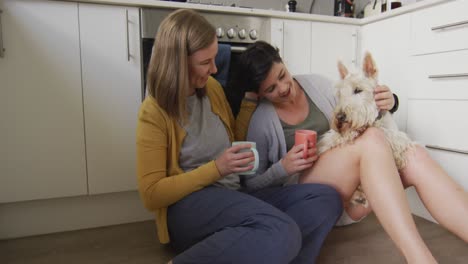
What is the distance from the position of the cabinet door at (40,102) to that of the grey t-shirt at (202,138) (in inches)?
25.4

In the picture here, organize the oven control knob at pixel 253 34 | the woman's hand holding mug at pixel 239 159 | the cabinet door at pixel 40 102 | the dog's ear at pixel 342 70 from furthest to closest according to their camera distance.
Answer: the oven control knob at pixel 253 34 → the cabinet door at pixel 40 102 → the dog's ear at pixel 342 70 → the woman's hand holding mug at pixel 239 159

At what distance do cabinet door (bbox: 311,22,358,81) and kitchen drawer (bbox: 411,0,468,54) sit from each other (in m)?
0.43

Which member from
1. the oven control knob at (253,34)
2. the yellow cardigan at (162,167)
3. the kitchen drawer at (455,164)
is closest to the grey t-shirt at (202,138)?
the yellow cardigan at (162,167)

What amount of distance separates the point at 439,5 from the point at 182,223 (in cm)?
146

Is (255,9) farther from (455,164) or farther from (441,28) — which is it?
(455,164)

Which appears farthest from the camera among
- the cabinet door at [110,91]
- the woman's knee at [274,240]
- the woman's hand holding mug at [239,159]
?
the cabinet door at [110,91]

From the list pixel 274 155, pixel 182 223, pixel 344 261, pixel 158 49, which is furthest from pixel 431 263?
pixel 158 49

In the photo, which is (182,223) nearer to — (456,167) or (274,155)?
(274,155)

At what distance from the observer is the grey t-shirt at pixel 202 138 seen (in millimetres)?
1200

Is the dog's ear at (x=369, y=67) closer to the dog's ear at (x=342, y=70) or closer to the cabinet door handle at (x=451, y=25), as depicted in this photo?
the dog's ear at (x=342, y=70)

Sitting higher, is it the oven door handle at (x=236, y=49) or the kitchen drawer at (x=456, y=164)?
the oven door handle at (x=236, y=49)

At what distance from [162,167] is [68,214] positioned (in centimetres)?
82

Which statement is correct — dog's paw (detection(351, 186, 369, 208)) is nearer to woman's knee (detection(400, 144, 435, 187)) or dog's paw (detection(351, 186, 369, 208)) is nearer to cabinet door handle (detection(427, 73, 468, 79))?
woman's knee (detection(400, 144, 435, 187))


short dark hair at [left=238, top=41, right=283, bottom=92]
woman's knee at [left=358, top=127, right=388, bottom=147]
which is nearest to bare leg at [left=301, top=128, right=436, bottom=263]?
woman's knee at [left=358, top=127, right=388, bottom=147]
